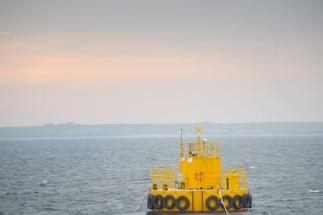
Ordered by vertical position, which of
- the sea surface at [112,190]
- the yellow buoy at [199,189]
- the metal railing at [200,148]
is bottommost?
the sea surface at [112,190]

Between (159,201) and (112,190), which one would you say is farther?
(112,190)

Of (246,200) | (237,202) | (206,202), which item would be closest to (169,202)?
(206,202)

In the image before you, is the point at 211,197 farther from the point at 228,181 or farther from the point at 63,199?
the point at 63,199

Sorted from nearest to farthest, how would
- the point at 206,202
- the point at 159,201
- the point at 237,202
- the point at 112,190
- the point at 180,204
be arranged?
the point at 206,202
the point at 180,204
the point at 237,202
the point at 159,201
the point at 112,190

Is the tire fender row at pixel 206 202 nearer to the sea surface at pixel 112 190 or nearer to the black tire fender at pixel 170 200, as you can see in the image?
the black tire fender at pixel 170 200

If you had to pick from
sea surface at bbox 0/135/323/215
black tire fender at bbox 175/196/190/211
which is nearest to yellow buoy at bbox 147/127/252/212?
black tire fender at bbox 175/196/190/211

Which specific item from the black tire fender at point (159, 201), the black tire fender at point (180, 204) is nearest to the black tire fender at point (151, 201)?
the black tire fender at point (159, 201)

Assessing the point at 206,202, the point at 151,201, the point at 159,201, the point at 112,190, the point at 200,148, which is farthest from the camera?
the point at 112,190

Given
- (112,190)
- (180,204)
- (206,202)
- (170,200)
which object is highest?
(170,200)

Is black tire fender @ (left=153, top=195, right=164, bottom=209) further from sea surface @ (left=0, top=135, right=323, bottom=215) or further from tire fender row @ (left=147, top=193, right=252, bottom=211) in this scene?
sea surface @ (left=0, top=135, right=323, bottom=215)

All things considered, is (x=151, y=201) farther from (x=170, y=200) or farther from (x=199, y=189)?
(x=199, y=189)

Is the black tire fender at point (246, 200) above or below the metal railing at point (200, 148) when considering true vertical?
below

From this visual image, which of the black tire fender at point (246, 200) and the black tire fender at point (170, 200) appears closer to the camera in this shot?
the black tire fender at point (170, 200)

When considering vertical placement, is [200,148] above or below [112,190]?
above
